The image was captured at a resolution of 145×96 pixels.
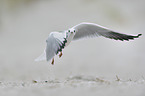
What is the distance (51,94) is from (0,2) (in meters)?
12.9

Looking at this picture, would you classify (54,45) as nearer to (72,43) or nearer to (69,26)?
(72,43)

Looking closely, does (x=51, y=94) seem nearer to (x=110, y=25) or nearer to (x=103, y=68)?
(x=103, y=68)

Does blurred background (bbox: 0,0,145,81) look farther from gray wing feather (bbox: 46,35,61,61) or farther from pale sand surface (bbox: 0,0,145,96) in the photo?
gray wing feather (bbox: 46,35,61,61)

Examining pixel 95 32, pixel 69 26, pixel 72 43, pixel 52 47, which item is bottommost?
pixel 52 47

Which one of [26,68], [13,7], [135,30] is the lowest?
[26,68]

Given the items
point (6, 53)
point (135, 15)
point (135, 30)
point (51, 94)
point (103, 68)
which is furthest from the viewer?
point (135, 15)

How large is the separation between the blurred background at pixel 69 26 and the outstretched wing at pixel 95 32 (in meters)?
2.54

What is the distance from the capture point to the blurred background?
8.80 m

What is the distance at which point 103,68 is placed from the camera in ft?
25.6

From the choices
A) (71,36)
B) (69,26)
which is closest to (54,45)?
(71,36)

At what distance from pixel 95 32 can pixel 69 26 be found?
24.5ft

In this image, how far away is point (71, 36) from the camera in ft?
15.4

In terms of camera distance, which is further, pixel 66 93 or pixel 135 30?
pixel 135 30

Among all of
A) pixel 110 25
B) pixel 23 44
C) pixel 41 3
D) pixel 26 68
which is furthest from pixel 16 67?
pixel 41 3
